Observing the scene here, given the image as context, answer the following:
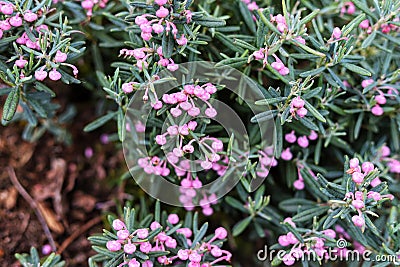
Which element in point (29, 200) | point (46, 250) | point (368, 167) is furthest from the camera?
point (29, 200)

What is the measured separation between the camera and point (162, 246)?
1.66m

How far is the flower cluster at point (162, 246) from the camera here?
154 centimetres

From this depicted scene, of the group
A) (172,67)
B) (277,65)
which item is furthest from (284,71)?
(172,67)

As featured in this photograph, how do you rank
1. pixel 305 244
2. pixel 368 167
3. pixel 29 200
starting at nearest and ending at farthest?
1. pixel 368 167
2. pixel 305 244
3. pixel 29 200

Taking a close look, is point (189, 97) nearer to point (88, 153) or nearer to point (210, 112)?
point (210, 112)

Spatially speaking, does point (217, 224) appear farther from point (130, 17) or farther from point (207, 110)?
point (130, 17)

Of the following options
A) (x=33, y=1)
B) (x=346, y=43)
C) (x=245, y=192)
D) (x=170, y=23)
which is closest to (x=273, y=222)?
(x=245, y=192)

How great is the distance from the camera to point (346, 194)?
60.6 inches

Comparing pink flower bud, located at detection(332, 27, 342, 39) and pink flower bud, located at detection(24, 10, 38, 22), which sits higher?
pink flower bud, located at detection(332, 27, 342, 39)

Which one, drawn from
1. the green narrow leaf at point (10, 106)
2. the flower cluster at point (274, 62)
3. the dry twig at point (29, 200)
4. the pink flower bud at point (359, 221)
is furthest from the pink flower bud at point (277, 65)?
the dry twig at point (29, 200)

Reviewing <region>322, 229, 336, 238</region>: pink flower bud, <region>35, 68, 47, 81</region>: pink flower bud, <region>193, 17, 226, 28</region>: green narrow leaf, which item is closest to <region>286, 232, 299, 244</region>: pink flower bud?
<region>322, 229, 336, 238</region>: pink flower bud

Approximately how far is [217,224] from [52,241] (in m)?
0.72

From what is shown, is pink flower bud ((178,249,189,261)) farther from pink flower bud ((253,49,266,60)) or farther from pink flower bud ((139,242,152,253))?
pink flower bud ((253,49,266,60))

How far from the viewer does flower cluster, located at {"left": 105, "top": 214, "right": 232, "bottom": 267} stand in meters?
1.54
